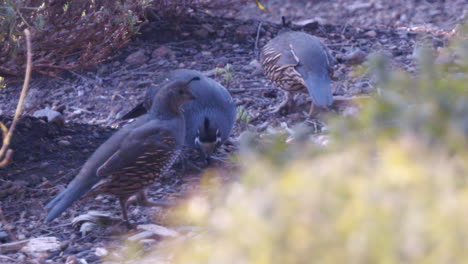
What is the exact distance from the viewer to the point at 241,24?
25.9 feet

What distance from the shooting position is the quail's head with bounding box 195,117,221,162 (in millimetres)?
5109

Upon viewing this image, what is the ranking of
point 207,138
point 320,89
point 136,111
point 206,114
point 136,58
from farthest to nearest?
1. point 136,58
2. point 136,111
3. point 320,89
4. point 206,114
5. point 207,138

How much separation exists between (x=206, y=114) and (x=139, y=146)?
1.07 metres

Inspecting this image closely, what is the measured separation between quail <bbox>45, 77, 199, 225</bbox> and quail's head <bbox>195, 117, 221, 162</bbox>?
20.7 inches

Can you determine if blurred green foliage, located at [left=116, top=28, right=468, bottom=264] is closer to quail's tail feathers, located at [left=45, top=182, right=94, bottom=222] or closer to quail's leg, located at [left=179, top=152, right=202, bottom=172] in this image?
quail's tail feathers, located at [left=45, top=182, right=94, bottom=222]

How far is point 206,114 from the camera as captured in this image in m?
5.31

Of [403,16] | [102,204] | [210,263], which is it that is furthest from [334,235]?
[403,16]

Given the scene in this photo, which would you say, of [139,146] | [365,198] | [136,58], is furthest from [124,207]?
[136,58]


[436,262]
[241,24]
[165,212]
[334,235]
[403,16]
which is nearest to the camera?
[436,262]

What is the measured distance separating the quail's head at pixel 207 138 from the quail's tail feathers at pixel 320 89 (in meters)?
0.83

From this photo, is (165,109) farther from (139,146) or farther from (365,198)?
(365,198)

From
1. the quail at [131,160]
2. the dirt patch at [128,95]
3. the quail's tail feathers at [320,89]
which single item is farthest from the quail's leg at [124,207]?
the quail's tail feathers at [320,89]

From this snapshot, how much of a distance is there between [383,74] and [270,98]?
12.9 ft

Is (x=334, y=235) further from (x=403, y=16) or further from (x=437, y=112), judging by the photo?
(x=403, y=16)
